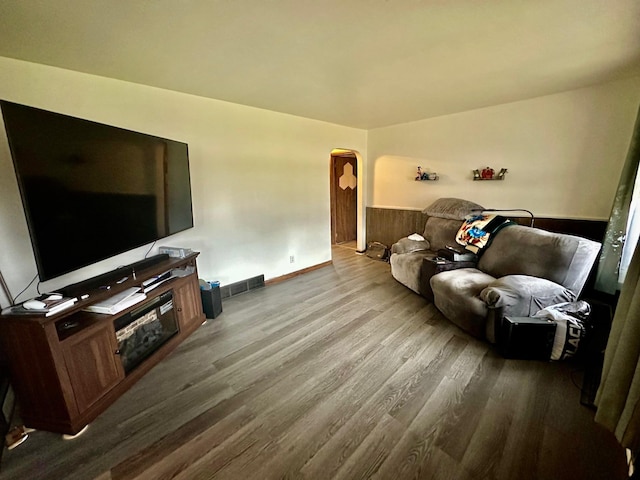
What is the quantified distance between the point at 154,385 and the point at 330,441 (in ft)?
4.28

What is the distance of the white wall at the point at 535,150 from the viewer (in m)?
2.58

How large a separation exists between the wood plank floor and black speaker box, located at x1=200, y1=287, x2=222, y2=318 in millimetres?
278

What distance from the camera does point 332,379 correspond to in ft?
6.09

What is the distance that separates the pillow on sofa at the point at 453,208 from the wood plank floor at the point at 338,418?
66.3 inches

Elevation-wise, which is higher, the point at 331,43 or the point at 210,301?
the point at 331,43

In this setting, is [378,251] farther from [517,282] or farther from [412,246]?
[517,282]

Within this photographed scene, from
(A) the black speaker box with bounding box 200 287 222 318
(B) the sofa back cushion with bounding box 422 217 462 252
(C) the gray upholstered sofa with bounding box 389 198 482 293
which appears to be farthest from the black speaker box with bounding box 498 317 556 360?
(A) the black speaker box with bounding box 200 287 222 318

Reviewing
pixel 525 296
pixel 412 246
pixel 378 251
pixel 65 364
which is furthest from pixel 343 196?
pixel 65 364

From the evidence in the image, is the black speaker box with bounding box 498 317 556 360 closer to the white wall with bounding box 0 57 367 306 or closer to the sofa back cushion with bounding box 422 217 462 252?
the sofa back cushion with bounding box 422 217 462 252

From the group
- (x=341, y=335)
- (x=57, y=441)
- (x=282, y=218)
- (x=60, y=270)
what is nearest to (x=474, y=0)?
(x=341, y=335)

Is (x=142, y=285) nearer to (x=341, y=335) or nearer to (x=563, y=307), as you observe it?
(x=341, y=335)

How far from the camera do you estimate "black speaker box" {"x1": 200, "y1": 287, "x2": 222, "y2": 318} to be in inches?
105

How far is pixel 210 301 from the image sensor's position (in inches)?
105

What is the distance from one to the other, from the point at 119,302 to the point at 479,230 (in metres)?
3.53
